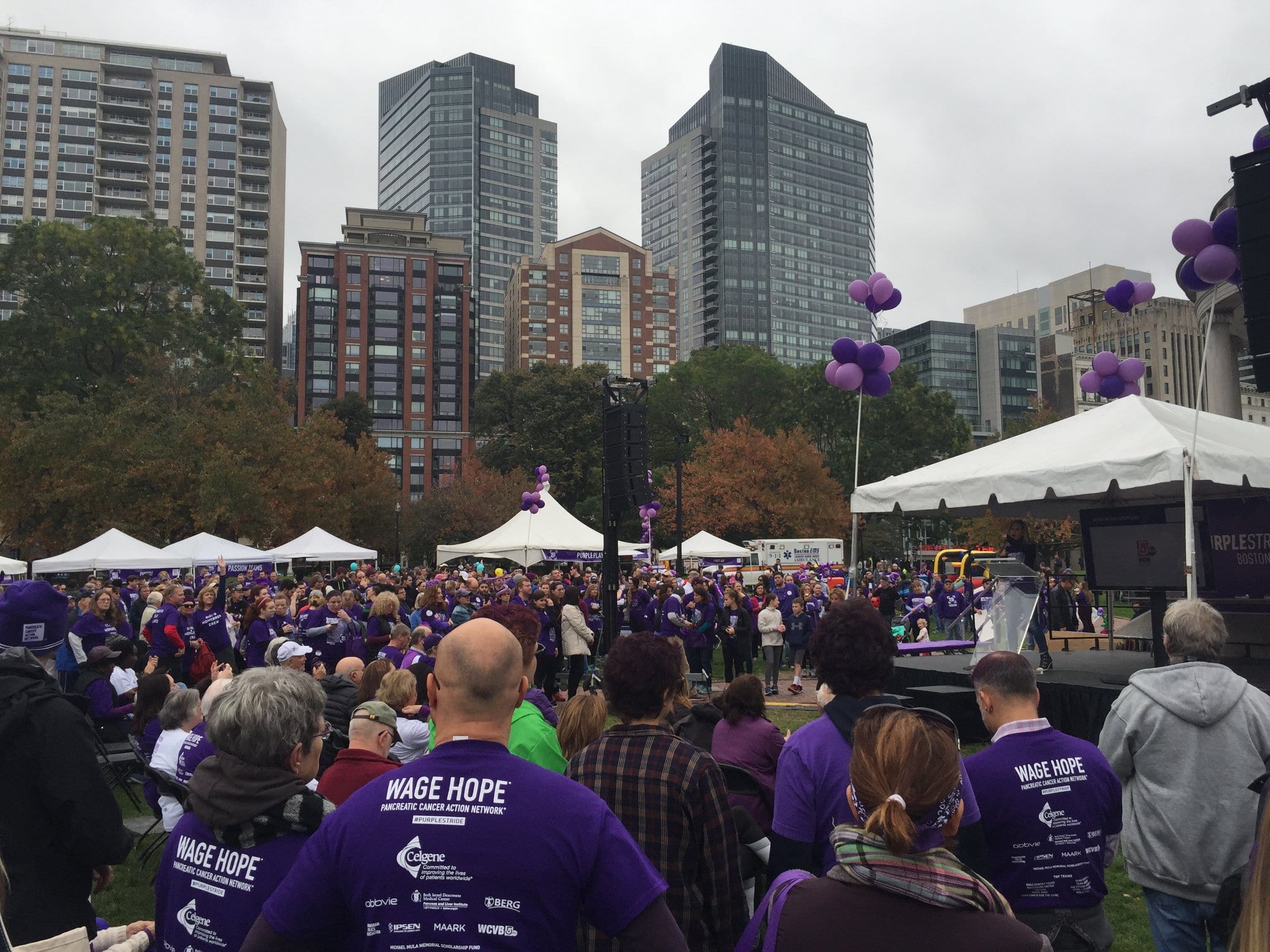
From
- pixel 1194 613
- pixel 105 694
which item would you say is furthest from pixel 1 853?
pixel 105 694

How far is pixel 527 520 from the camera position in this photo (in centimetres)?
2603

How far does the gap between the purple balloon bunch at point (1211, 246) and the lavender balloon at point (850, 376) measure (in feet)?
13.3

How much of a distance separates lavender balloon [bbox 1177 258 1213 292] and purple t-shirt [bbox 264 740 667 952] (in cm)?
903

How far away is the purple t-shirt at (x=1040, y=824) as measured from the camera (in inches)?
121

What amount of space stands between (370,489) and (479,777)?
2169 inches

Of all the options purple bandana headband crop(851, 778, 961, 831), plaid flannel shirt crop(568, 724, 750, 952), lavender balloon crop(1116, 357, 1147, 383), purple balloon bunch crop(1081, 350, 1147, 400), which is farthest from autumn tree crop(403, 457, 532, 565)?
purple bandana headband crop(851, 778, 961, 831)

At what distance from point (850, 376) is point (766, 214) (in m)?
156

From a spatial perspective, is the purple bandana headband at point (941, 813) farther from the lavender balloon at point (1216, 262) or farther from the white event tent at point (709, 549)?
the white event tent at point (709, 549)

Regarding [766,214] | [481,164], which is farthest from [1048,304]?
[481,164]

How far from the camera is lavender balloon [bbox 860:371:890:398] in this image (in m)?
12.3

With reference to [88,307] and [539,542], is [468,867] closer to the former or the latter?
[539,542]

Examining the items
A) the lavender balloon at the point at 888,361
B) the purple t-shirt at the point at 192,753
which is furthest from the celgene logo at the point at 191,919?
the lavender balloon at the point at 888,361

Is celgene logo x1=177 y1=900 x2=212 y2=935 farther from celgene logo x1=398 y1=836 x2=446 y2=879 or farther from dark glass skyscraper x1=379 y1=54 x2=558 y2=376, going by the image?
dark glass skyscraper x1=379 y1=54 x2=558 y2=376

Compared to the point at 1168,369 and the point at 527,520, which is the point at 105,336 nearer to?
the point at 527,520
